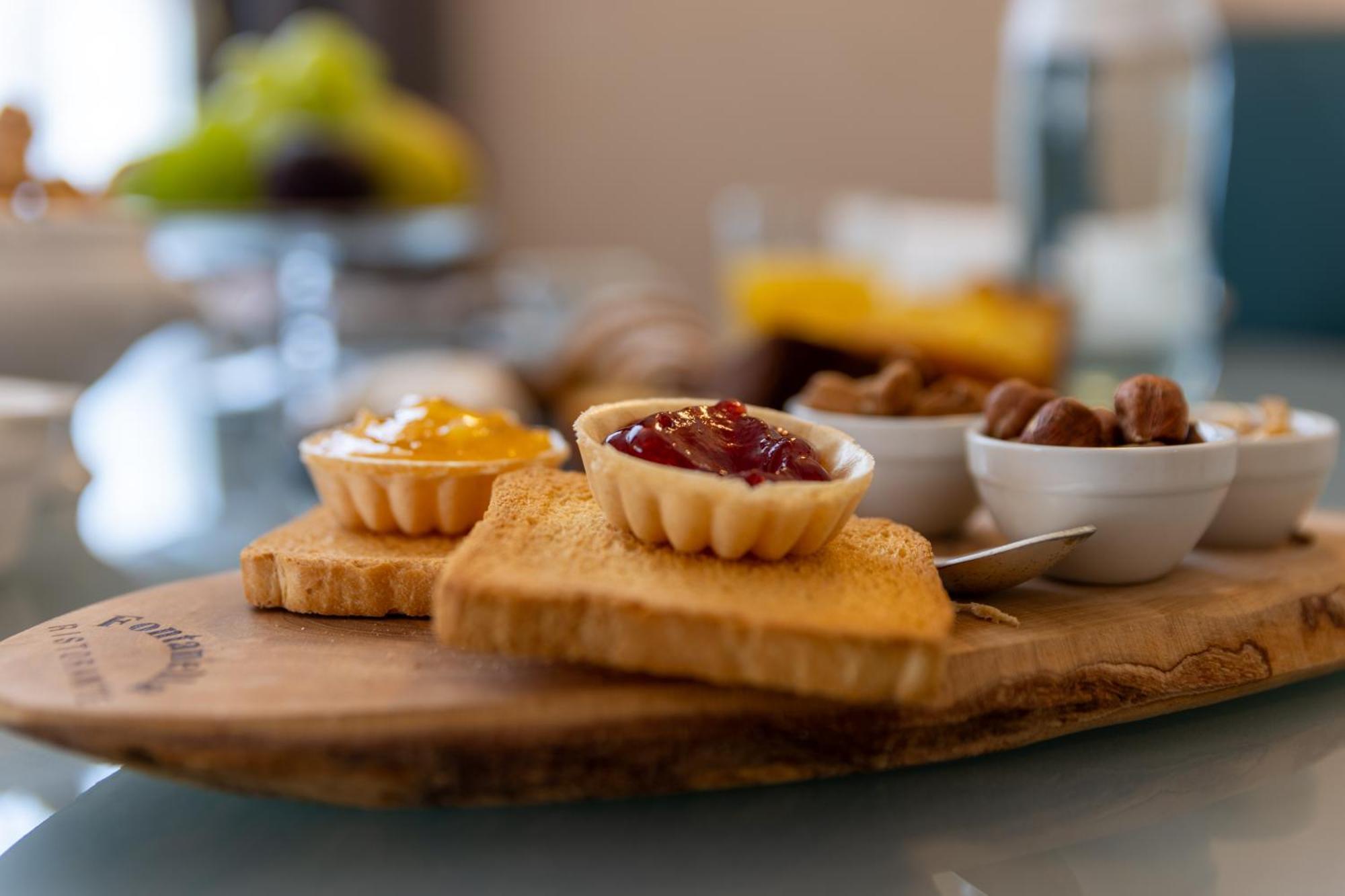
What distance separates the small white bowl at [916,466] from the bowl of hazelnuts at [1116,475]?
8 cm

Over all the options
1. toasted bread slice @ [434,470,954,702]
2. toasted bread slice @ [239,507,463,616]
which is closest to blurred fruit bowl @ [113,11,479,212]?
toasted bread slice @ [239,507,463,616]

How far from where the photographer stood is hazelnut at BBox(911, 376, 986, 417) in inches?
41.3

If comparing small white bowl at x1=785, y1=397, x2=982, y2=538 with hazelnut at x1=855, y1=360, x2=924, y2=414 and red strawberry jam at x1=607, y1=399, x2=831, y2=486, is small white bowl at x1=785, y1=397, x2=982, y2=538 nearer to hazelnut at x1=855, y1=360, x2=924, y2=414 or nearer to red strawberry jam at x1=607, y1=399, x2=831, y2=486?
hazelnut at x1=855, y1=360, x2=924, y2=414

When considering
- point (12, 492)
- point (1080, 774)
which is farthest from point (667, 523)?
point (12, 492)

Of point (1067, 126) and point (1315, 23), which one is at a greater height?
point (1315, 23)

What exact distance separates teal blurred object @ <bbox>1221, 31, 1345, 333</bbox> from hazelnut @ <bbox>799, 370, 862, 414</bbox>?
350 centimetres

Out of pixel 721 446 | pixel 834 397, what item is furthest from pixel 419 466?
pixel 834 397

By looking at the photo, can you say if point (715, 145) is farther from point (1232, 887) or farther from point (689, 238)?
point (1232, 887)

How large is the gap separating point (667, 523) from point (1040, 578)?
0.33 metres

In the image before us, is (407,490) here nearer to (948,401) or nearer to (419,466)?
(419,466)

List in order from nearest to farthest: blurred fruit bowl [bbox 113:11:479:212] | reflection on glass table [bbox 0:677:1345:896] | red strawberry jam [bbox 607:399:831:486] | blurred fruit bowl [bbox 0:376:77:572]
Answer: reflection on glass table [bbox 0:677:1345:896] < red strawberry jam [bbox 607:399:831:486] < blurred fruit bowl [bbox 0:376:77:572] < blurred fruit bowl [bbox 113:11:479:212]

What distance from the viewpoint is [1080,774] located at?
738 mm

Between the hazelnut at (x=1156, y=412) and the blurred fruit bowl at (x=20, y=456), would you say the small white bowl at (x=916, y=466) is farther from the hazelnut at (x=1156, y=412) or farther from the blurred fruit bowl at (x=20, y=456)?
the blurred fruit bowl at (x=20, y=456)

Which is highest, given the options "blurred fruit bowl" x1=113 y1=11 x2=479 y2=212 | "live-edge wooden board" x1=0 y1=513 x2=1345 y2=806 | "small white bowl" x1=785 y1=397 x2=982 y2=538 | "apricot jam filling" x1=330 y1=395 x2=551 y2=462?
"blurred fruit bowl" x1=113 y1=11 x2=479 y2=212
